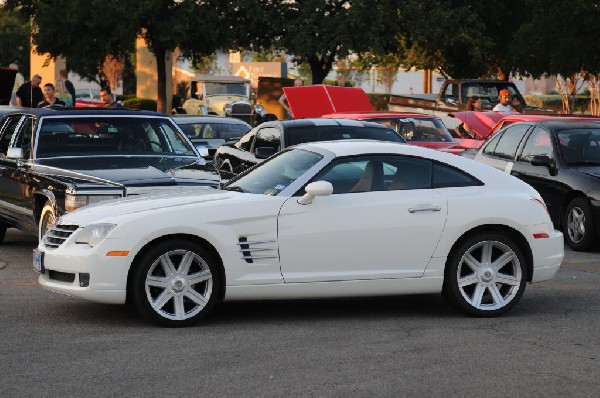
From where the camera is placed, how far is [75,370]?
7555 millimetres

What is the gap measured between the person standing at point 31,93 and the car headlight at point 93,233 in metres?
16.3

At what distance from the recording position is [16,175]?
1334 cm

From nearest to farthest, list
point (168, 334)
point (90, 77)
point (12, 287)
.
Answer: point (168, 334) < point (12, 287) < point (90, 77)

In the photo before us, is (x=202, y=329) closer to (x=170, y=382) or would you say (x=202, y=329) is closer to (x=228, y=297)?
(x=228, y=297)

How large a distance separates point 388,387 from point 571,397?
100 centimetres

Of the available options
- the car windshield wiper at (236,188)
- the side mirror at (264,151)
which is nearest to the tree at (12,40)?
the side mirror at (264,151)

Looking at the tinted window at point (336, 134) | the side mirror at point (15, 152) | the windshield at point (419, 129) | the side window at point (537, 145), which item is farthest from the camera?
the windshield at point (419, 129)

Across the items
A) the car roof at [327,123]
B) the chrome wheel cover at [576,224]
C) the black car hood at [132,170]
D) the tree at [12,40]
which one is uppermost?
the tree at [12,40]

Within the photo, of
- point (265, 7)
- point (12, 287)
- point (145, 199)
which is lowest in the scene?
point (12, 287)

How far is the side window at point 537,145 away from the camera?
1570cm

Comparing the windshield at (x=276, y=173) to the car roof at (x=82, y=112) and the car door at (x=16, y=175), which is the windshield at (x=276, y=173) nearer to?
the car door at (x=16, y=175)

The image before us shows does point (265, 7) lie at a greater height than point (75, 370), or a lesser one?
greater

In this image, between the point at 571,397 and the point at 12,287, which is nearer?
the point at 571,397

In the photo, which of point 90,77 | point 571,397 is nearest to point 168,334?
point 571,397
